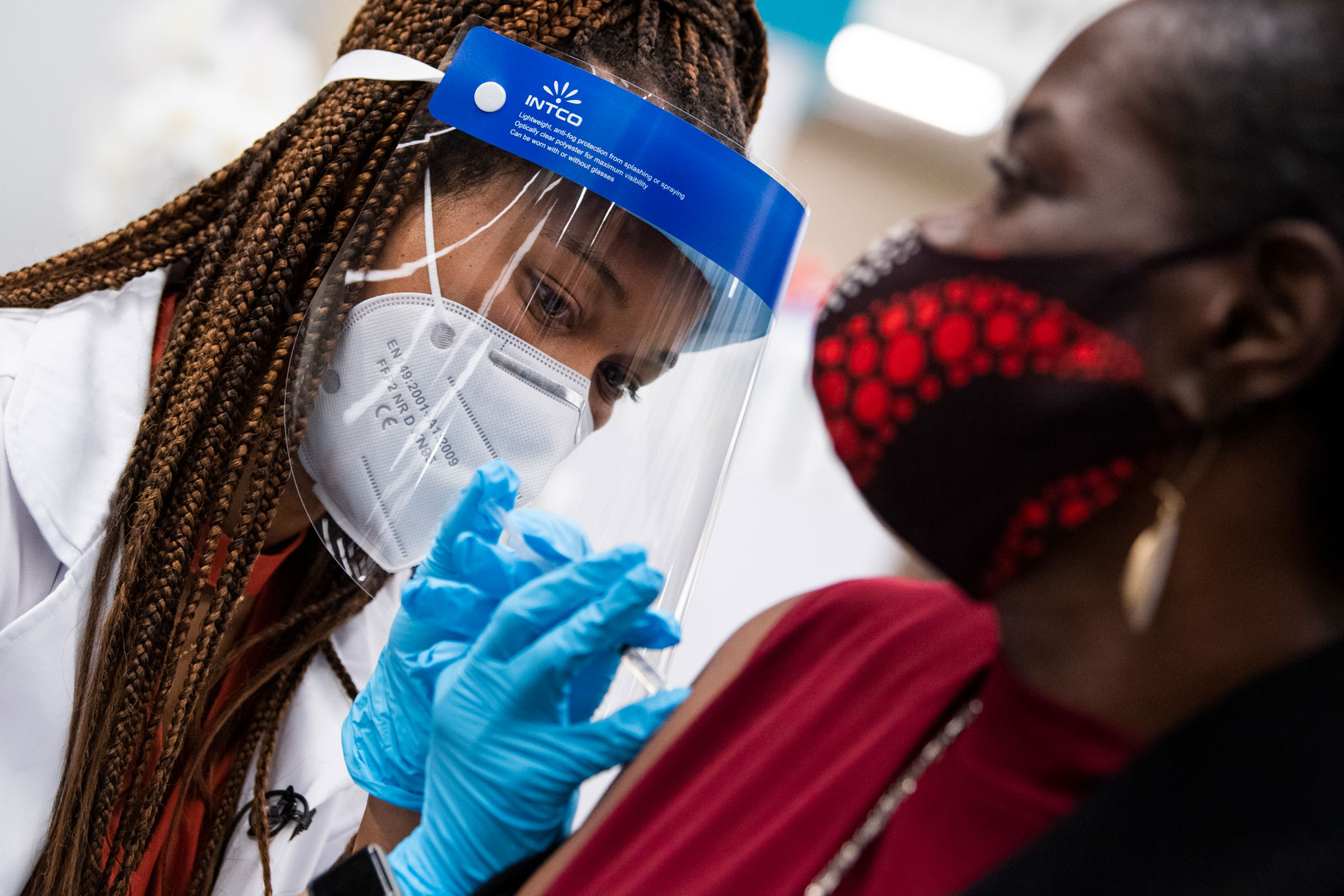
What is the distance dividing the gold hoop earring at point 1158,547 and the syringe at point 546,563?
0.40 m

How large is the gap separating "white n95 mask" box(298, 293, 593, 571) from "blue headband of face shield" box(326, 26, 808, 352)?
0.51 ft

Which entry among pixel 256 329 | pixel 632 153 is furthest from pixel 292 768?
pixel 632 153

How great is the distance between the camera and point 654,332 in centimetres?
94

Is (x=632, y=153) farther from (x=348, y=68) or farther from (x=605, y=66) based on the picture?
(x=348, y=68)

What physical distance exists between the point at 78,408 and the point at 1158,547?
1.06 metres

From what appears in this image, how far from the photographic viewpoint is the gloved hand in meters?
0.79

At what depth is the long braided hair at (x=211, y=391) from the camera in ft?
3.40

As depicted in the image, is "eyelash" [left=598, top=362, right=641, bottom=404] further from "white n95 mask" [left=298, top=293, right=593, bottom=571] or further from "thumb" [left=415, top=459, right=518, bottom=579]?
"thumb" [left=415, top=459, right=518, bottom=579]

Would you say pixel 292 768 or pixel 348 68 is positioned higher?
pixel 348 68

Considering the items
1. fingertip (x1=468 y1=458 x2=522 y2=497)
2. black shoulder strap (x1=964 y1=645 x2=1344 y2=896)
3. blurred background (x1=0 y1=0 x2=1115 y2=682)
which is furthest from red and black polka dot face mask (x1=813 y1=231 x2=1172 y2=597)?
blurred background (x1=0 y1=0 x2=1115 y2=682)

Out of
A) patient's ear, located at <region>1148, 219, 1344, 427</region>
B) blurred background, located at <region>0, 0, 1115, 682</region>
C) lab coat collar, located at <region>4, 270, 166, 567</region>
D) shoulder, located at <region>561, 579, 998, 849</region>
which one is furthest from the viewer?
blurred background, located at <region>0, 0, 1115, 682</region>

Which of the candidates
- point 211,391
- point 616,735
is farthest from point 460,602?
point 211,391

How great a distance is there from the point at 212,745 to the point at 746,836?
842 millimetres

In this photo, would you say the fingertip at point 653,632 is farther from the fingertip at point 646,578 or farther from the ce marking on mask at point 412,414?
the ce marking on mask at point 412,414
